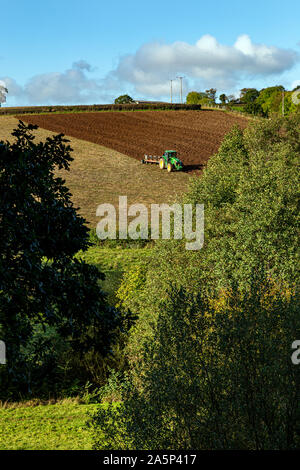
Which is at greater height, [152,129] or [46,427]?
[152,129]

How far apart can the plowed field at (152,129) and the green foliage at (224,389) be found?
2052 inches

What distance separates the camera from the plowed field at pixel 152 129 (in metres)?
74.8

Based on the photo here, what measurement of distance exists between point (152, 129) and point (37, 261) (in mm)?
79868

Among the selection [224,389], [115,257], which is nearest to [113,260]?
[115,257]

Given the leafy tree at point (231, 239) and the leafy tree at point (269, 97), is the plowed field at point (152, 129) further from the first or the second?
the leafy tree at point (269, 97)

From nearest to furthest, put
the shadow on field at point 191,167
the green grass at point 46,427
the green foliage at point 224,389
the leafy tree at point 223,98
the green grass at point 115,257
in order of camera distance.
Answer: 1. the green foliage at point 224,389
2. the green grass at point 46,427
3. the green grass at point 115,257
4. the shadow on field at point 191,167
5. the leafy tree at point 223,98

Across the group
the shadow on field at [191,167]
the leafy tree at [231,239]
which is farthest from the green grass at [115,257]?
the shadow on field at [191,167]

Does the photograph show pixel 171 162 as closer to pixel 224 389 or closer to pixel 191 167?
pixel 191 167

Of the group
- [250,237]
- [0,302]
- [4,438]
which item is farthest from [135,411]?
[250,237]

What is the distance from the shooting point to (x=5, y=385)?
25719 mm

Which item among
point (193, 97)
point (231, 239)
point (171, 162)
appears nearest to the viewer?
point (231, 239)

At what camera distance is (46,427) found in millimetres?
19766
